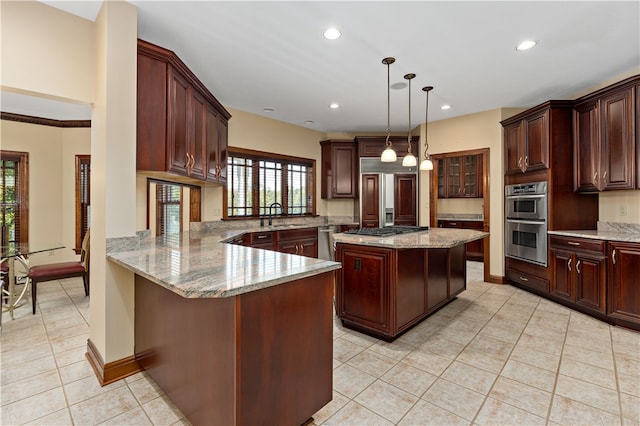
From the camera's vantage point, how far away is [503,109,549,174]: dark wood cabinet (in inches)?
153

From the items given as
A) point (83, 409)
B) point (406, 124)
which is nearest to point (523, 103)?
point (406, 124)

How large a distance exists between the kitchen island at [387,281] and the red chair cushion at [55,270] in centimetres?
329

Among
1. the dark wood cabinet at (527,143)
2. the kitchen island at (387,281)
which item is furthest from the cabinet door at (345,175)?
the kitchen island at (387,281)

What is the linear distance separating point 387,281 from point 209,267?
1.60 meters

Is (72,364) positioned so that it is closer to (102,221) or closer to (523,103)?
(102,221)

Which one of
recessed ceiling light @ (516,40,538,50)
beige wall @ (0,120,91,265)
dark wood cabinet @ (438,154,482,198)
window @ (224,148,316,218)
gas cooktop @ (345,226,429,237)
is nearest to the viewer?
recessed ceiling light @ (516,40,538,50)

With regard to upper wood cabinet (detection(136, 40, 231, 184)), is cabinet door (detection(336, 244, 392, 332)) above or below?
below

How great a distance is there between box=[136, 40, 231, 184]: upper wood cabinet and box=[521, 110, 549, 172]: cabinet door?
419cm

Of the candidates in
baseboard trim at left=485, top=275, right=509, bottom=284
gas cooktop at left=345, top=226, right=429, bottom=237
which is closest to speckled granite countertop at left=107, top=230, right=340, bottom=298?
gas cooktop at left=345, top=226, right=429, bottom=237

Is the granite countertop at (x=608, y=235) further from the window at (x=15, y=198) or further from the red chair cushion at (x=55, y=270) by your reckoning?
the window at (x=15, y=198)

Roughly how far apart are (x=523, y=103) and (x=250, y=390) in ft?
16.9

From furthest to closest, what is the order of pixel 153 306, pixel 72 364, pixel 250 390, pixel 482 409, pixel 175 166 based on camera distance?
pixel 175 166, pixel 72 364, pixel 153 306, pixel 482 409, pixel 250 390

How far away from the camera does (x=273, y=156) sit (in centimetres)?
536

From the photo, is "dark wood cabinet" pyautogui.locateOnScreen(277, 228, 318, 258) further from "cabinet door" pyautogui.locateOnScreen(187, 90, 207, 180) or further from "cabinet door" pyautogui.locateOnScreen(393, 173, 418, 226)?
"cabinet door" pyautogui.locateOnScreen(187, 90, 207, 180)
